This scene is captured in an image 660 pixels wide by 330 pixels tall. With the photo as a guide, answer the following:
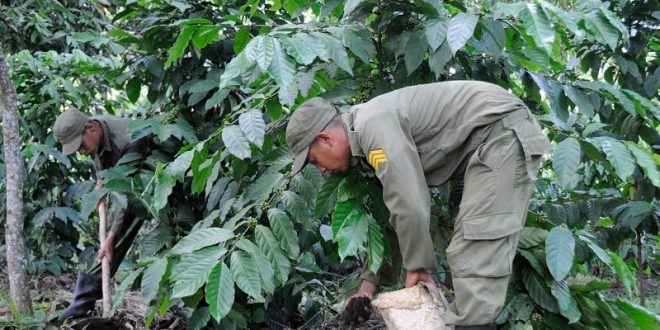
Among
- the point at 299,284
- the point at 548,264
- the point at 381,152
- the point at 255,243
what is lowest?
the point at 299,284

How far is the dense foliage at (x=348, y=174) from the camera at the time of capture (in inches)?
92.0

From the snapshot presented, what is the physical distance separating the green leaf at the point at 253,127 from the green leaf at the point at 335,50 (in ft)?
1.23

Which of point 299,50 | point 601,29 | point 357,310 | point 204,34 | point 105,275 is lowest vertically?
point 105,275

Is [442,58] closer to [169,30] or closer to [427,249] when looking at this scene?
[427,249]

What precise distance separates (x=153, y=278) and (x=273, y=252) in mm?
455

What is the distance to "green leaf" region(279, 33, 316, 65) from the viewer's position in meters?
2.27

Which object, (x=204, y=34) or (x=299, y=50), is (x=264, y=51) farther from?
(x=204, y=34)

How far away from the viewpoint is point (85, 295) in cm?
420

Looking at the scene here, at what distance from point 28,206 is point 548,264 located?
414 cm

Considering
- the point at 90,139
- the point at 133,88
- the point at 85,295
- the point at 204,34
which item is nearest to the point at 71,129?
the point at 90,139

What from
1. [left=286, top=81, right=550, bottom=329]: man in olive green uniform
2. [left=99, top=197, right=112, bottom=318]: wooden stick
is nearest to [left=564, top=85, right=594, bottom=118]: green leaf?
[left=286, top=81, right=550, bottom=329]: man in olive green uniform

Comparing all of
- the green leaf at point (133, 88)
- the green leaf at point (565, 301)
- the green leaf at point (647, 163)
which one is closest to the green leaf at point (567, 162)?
the green leaf at point (647, 163)

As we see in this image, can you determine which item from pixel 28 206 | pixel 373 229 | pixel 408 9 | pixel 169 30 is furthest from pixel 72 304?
pixel 408 9

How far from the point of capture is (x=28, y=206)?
5.11 metres
